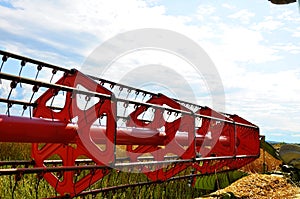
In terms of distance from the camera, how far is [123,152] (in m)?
6.16

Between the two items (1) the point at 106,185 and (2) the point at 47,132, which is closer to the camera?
(2) the point at 47,132

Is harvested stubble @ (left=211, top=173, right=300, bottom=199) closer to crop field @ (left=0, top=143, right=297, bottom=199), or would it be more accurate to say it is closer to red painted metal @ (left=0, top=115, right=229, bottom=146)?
crop field @ (left=0, top=143, right=297, bottom=199)

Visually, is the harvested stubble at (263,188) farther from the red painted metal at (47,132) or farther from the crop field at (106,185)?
the red painted metal at (47,132)

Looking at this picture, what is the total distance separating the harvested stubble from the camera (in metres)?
5.87

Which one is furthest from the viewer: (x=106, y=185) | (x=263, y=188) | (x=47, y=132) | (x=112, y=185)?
(x=112, y=185)

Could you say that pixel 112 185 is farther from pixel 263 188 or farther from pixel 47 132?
pixel 47 132

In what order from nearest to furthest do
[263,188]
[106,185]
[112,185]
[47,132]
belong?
[47,132], [106,185], [263,188], [112,185]

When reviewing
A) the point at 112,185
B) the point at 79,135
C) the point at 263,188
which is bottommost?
the point at 112,185

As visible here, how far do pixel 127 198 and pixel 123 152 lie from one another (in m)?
0.70

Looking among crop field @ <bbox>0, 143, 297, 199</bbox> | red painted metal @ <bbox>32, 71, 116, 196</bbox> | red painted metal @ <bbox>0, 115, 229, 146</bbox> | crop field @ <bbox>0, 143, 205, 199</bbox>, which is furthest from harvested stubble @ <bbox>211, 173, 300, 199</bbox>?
red painted metal @ <bbox>32, 71, 116, 196</bbox>

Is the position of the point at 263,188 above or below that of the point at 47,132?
below

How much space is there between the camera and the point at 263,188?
635cm

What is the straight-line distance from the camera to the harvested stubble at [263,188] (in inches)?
231

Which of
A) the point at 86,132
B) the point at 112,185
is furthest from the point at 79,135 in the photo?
the point at 112,185
